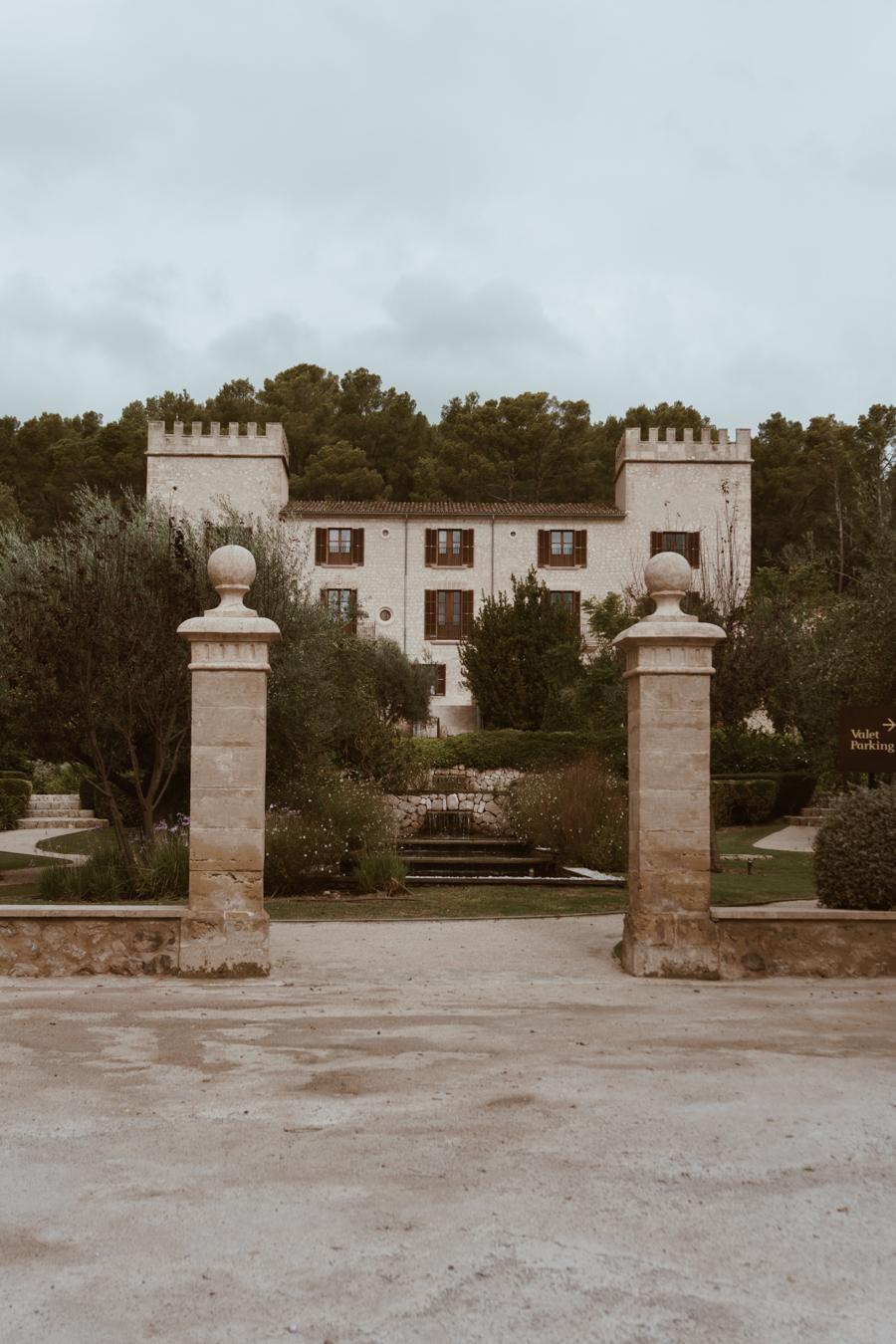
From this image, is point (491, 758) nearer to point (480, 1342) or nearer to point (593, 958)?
point (593, 958)

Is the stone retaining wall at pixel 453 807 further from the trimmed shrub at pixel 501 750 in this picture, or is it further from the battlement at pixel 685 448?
the battlement at pixel 685 448

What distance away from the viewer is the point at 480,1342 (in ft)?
7.74

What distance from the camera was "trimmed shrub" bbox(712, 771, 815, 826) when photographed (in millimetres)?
19984

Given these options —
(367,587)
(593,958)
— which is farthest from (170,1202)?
(367,587)

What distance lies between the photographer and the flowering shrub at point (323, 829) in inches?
444

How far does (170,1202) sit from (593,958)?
4763mm

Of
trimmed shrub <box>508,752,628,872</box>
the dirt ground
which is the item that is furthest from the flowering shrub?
the dirt ground

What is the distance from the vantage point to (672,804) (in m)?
6.63

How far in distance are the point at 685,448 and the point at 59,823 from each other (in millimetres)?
21707

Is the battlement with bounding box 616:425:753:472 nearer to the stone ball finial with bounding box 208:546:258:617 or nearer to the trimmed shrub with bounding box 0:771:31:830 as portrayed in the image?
the trimmed shrub with bounding box 0:771:31:830

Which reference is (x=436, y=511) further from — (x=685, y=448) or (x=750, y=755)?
(x=750, y=755)

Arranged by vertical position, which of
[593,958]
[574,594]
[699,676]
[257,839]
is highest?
[574,594]

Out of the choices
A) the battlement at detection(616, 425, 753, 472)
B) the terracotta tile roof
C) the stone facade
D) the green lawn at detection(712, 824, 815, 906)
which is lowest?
the green lawn at detection(712, 824, 815, 906)

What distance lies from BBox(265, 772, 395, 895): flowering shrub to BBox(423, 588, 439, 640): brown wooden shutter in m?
18.0
